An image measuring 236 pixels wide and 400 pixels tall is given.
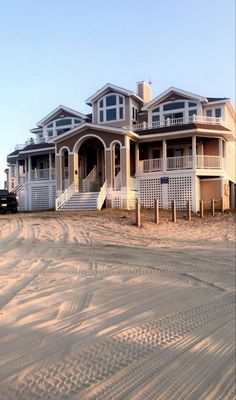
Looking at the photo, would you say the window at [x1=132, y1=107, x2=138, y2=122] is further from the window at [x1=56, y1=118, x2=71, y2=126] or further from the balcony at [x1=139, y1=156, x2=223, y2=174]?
the window at [x1=56, y1=118, x2=71, y2=126]

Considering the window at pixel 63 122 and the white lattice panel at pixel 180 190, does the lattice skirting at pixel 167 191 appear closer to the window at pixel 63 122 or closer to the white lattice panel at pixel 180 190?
the white lattice panel at pixel 180 190

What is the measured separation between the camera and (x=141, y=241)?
1511 cm

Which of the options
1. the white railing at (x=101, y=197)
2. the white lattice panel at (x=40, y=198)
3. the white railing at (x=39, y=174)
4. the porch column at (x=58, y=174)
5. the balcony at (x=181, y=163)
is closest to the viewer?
the white railing at (x=101, y=197)

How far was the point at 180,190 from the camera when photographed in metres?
27.8

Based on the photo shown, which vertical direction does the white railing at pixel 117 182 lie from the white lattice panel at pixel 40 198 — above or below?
above

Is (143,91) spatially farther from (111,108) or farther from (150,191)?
(150,191)

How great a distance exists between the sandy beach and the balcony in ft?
54.0

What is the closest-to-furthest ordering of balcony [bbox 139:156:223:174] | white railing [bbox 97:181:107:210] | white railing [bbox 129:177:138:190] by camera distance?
white railing [bbox 97:181:107:210] → balcony [bbox 139:156:223:174] → white railing [bbox 129:177:138:190]

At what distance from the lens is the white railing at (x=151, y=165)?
94.3 feet

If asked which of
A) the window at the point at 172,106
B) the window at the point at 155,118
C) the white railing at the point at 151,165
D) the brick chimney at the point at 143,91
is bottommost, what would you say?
the white railing at the point at 151,165

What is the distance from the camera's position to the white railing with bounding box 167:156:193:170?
2791 centimetres

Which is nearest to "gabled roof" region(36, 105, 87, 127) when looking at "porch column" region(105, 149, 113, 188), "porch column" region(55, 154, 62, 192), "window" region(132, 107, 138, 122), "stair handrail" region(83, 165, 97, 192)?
"window" region(132, 107, 138, 122)

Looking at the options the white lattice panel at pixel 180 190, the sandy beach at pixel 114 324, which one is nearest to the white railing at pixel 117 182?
the white lattice panel at pixel 180 190

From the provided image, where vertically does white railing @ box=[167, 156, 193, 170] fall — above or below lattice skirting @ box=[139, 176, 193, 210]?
above
